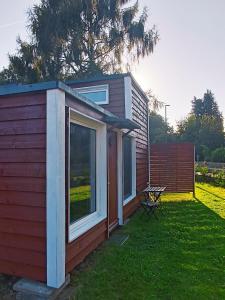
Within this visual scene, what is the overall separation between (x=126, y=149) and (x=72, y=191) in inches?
138

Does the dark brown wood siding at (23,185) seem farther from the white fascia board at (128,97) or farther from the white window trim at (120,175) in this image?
the white fascia board at (128,97)

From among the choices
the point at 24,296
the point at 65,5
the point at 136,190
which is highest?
the point at 65,5

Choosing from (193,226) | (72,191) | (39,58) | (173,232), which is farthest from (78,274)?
(39,58)

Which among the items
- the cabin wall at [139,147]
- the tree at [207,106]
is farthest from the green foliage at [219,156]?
the tree at [207,106]

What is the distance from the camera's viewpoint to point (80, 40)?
1419 cm

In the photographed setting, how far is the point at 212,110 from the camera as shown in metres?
54.8

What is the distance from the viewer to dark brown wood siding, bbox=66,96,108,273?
11.1 feet

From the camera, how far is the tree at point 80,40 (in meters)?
13.8

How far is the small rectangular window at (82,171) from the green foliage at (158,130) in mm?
26874

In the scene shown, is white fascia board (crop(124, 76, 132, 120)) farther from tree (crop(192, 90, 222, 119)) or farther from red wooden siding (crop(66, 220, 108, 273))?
tree (crop(192, 90, 222, 119))

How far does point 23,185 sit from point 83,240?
122 centimetres

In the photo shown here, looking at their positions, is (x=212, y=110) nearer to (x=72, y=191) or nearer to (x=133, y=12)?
(x=133, y=12)

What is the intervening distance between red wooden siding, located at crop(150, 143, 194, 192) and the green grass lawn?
4.45 metres

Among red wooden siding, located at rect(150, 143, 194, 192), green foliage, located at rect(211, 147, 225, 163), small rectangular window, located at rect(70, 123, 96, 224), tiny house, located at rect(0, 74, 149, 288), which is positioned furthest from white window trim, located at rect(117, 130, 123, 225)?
green foliage, located at rect(211, 147, 225, 163)
